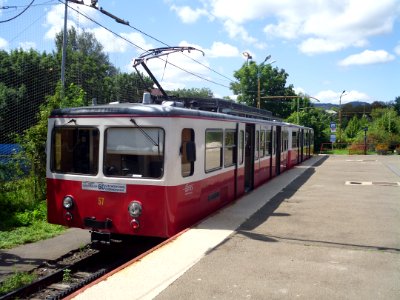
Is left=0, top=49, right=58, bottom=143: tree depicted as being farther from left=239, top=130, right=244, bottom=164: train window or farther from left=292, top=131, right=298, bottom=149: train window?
left=239, top=130, right=244, bottom=164: train window

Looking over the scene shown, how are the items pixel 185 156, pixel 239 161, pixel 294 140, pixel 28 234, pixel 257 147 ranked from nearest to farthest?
1. pixel 185 156
2. pixel 28 234
3. pixel 239 161
4. pixel 257 147
5. pixel 294 140

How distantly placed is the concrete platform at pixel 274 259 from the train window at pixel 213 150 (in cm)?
99

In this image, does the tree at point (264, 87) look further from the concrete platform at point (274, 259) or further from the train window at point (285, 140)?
the concrete platform at point (274, 259)

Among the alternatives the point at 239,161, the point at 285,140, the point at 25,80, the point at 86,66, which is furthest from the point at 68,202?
the point at 86,66

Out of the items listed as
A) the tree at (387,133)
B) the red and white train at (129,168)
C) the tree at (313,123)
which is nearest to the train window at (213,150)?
the red and white train at (129,168)

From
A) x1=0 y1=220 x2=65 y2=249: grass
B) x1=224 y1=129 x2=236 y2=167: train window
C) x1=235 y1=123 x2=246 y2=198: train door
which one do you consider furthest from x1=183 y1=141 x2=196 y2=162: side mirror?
x1=0 y1=220 x2=65 y2=249: grass

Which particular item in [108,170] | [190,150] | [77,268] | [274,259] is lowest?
[77,268]

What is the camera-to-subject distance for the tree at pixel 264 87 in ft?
172

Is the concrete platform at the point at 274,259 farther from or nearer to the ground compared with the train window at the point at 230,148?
nearer to the ground

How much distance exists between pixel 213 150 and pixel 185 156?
1.57m

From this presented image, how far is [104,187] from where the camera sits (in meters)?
6.98

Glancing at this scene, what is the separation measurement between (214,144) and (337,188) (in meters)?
6.68

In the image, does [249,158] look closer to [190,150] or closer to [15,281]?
[190,150]

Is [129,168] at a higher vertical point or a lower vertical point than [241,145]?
lower
